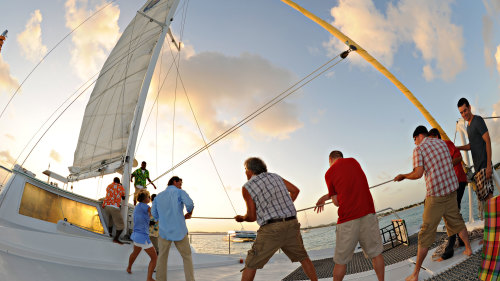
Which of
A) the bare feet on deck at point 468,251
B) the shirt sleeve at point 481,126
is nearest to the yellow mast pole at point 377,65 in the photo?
the shirt sleeve at point 481,126

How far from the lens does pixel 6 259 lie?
3461 millimetres

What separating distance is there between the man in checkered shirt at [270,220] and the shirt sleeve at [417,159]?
154 cm

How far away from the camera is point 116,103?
10000 millimetres

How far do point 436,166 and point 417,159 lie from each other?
21cm

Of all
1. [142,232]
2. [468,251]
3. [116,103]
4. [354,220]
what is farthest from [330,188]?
[116,103]

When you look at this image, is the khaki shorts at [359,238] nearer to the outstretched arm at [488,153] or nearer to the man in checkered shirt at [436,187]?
the man in checkered shirt at [436,187]

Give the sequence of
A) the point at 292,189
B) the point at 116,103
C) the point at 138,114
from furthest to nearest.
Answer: the point at 116,103
the point at 138,114
the point at 292,189

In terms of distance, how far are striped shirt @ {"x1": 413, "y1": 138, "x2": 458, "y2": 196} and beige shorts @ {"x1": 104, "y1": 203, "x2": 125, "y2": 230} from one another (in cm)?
587

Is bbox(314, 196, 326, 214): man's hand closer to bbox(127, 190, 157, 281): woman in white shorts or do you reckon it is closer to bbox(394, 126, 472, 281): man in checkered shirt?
bbox(394, 126, 472, 281): man in checkered shirt

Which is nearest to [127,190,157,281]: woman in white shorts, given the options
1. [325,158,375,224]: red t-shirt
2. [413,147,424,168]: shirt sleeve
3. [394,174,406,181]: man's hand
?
[325,158,375,224]: red t-shirt

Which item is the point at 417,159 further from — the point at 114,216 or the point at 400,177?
the point at 114,216

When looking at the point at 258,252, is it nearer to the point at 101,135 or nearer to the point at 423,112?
the point at 423,112

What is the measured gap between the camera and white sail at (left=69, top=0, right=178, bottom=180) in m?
8.87

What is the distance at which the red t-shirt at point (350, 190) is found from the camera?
2977mm
